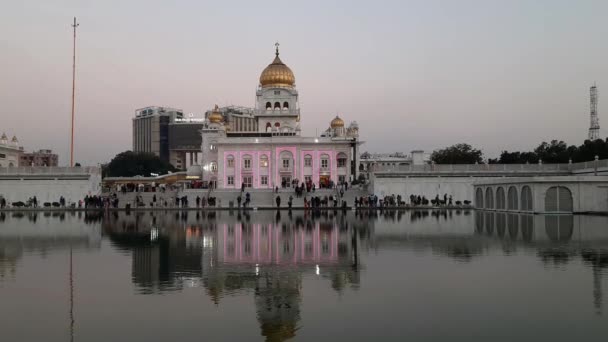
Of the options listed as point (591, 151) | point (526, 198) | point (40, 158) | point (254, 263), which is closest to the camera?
point (254, 263)

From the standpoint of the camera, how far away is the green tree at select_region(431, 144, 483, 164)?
97.0m

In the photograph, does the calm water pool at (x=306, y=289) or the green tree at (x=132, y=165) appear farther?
the green tree at (x=132, y=165)

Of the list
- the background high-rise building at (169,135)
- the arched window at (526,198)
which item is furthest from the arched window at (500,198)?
the background high-rise building at (169,135)

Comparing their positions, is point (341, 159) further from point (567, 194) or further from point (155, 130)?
point (155, 130)

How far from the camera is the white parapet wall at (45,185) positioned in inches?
2266

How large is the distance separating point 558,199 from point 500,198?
20.6 feet

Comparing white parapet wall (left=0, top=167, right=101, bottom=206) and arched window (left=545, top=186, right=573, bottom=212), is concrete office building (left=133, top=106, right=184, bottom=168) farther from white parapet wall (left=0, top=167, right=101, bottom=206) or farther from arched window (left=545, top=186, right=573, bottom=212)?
arched window (left=545, top=186, right=573, bottom=212)

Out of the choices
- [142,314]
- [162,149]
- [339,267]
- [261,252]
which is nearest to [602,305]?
[339,267]

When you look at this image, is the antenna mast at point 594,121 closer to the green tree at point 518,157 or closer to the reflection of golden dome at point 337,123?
the green tree at point 518,157

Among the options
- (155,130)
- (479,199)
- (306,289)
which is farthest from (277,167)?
(155,130)

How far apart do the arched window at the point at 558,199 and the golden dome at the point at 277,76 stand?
42.3m

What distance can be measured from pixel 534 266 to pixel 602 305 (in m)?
4.80

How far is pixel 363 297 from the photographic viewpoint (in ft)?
38.5

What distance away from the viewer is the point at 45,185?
5784 centimetres
